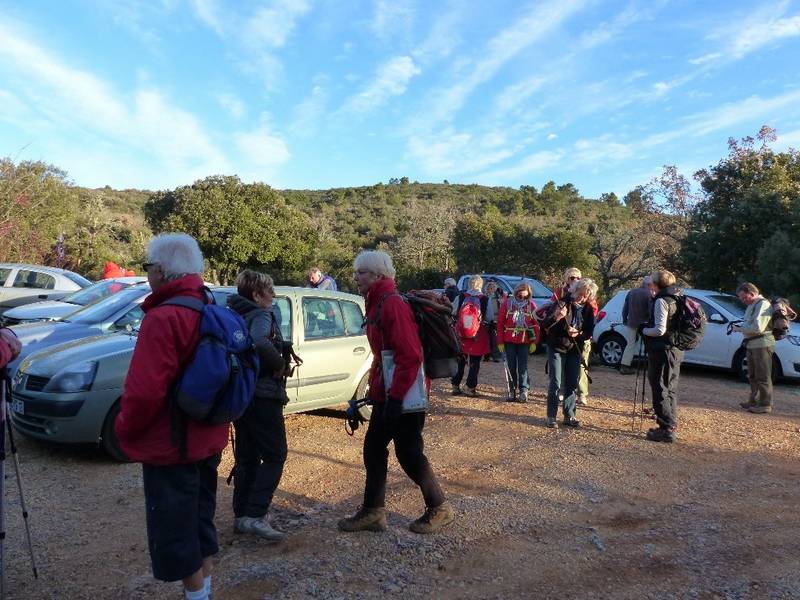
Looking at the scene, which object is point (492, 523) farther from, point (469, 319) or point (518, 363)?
point (469, 319)

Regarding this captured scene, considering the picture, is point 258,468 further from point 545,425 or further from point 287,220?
point 287,220

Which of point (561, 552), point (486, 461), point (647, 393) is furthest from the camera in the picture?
point (647, 393)

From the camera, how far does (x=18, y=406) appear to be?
549cm

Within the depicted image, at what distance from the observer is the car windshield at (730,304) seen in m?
10.8

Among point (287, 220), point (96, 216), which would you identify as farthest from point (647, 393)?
point (96, 216)

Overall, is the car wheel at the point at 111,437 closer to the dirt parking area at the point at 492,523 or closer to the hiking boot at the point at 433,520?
the dirt parking area at the point at 492,523

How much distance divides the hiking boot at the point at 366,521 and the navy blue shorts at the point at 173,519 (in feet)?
5.49

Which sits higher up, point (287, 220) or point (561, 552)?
point (287, 220)

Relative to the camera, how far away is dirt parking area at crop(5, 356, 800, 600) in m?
3.60

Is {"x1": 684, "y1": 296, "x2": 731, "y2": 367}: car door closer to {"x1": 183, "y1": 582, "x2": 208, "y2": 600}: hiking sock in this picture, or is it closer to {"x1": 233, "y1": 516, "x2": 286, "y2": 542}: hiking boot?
{"x1": 233, "y1": 516, "x2": 286, "y2": 542}: hiking boot

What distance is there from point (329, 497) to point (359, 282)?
1.98 meters

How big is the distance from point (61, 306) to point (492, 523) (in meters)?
8.14

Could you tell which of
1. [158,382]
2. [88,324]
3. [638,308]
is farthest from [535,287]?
[158,382]

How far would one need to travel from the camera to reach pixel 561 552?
4016mm
